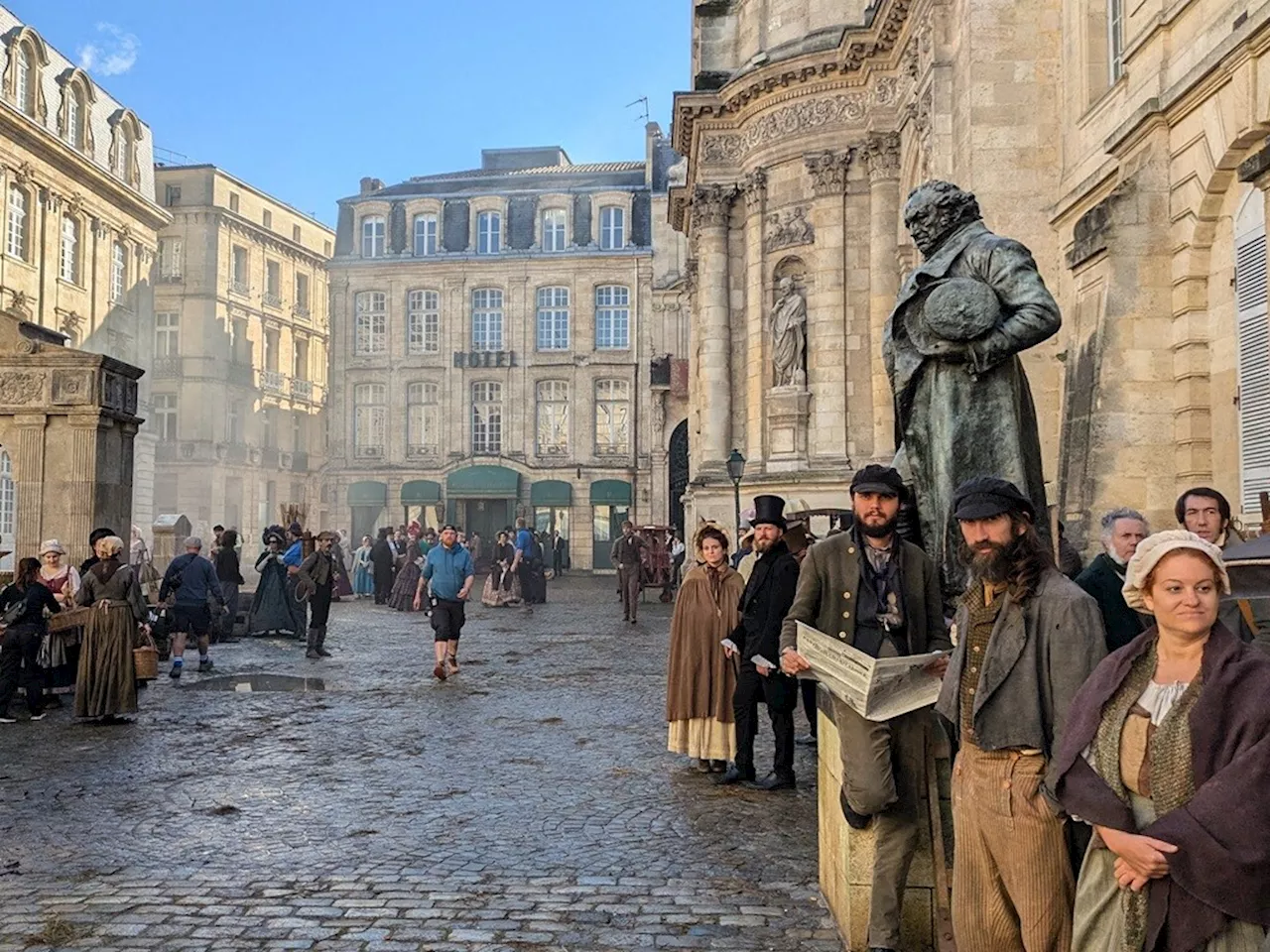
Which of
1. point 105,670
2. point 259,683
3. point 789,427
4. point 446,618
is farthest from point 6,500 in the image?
point 105,670

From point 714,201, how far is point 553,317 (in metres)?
25.2

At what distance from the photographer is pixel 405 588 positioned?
2438cm

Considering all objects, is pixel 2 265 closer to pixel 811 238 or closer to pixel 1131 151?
pixel 811 238

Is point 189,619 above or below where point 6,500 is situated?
below

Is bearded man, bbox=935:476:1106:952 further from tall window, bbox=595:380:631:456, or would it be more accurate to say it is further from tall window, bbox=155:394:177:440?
tall window, bbox=155:394:177:440

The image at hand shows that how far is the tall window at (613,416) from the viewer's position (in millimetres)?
48812

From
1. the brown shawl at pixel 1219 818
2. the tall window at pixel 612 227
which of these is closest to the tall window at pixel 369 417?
the tall window at pixel 612 227

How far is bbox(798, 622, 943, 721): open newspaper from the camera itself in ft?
12.7

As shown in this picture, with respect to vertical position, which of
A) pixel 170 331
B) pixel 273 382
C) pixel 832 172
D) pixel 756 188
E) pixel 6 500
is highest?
pixel 170 331

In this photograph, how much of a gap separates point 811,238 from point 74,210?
85.2 feet

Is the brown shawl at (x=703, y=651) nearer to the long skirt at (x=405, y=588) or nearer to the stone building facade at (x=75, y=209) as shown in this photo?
the long skirt at (x=405, y=588)

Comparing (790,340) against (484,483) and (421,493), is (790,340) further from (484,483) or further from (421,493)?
(421,493)

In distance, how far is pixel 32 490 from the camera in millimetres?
13086

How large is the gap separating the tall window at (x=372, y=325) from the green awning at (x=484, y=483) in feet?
23.0
